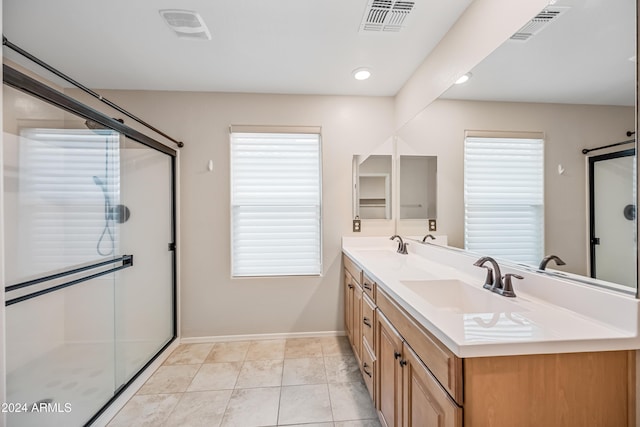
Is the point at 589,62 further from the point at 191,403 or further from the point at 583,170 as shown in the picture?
the point at 191,403

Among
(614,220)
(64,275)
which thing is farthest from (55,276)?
(614,220)

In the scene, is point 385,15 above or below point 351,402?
above

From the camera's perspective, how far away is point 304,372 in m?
2.08

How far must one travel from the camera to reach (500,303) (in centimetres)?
115

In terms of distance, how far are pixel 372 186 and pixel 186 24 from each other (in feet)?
6.34

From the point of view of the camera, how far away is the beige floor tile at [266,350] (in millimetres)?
2322

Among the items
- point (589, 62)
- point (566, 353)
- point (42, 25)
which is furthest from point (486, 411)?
point (42, 25)

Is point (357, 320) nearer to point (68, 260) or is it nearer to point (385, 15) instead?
point (68, 260)

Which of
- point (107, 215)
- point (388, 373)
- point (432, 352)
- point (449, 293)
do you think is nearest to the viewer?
point (432, 352)

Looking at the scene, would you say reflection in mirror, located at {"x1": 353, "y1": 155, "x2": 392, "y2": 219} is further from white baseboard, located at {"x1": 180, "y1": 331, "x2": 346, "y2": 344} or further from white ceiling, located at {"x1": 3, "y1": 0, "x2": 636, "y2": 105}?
white baseboard, located at {"x1": 180, "y1": 331, "x2": 346, "y2": 344}

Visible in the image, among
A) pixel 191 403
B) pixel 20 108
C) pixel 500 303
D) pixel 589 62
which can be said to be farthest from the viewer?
pixel 191 403

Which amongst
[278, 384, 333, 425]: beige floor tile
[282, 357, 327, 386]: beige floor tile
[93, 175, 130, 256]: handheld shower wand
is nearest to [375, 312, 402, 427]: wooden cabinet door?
[278, 384, 333, 425]: beige floor tile

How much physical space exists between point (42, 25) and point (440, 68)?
2.61 meters

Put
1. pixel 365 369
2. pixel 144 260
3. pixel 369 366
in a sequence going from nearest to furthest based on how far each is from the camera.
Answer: pixel 369 366 → pixel 365 369 → pixel 144 260
